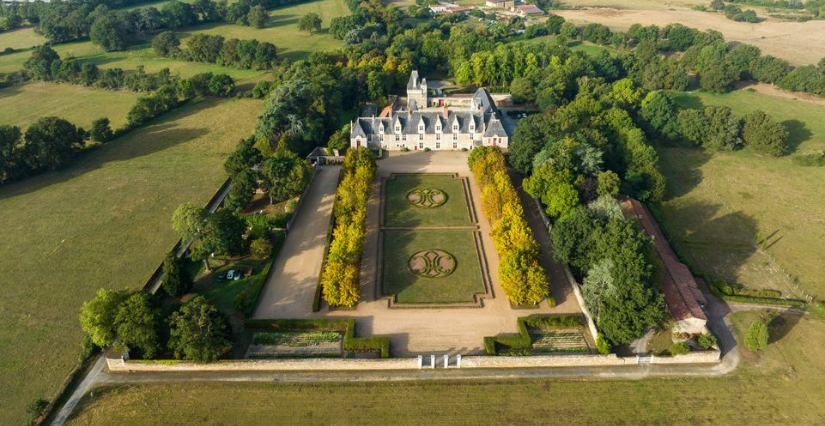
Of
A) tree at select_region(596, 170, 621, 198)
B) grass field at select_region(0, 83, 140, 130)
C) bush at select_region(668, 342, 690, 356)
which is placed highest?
→ grass field at select_region(0, 83, 140, 130)

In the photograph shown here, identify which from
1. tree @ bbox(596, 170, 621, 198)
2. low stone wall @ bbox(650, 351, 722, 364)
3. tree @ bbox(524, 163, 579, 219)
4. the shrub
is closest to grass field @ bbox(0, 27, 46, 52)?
tree @ bbox(524, 163, 579, 219)

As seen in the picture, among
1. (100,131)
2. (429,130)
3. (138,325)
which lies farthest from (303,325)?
(100,131)

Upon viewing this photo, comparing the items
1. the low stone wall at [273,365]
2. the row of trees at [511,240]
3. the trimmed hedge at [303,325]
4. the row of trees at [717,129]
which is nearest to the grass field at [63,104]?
the low stone wall at [273,365]

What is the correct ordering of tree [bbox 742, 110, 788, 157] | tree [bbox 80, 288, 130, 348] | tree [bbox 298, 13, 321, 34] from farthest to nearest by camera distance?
tree [bbox 298, 13, 321, 34]
tree [bbox 742, 110, 788, 157]
tree [bbox 80, 288, 130, 348]

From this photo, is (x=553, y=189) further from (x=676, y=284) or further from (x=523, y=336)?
(x=523, y=336)

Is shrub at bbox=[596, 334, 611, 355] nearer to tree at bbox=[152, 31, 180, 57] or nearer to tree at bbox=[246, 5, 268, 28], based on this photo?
tree at bbox=[152, 31, 180, 57]

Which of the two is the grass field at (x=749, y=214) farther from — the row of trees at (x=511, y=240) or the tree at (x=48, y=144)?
the tree at (x=48, y=144)

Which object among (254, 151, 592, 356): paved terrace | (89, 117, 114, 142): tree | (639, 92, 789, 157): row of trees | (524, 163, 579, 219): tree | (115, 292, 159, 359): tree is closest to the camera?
(115, 292, 159, 359): tree
